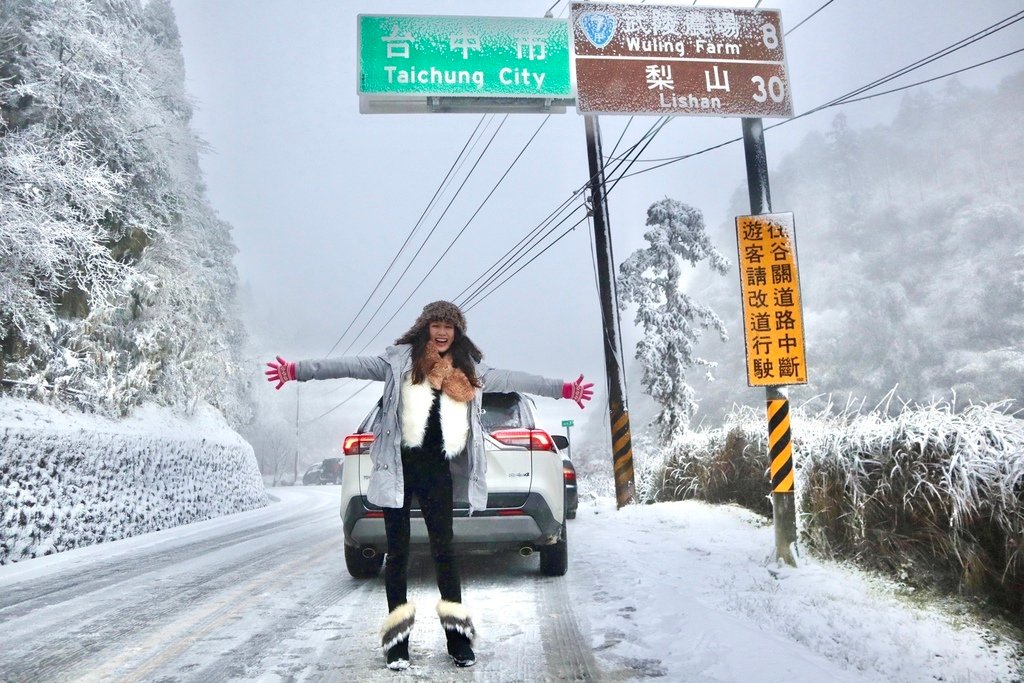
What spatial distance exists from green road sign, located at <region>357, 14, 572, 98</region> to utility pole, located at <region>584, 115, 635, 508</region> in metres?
5.70

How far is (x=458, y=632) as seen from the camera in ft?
10.3

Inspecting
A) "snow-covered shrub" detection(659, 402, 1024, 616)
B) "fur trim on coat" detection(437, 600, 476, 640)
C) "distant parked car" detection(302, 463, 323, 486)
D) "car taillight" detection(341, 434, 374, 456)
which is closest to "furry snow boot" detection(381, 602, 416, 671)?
"fur trim on coat" detection(437, 600, 476, 640)

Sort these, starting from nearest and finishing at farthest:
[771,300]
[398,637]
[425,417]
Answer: [398,637], [425,417], [771,300]

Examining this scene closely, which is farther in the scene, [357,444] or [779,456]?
[779,456]

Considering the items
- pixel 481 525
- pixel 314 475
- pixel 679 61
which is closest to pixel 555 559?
pixel 481 525

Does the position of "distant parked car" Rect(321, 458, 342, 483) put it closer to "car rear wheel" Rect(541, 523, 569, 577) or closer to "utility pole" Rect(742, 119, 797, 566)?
"car rear wheel" Rect(541, 523, 569, 577)

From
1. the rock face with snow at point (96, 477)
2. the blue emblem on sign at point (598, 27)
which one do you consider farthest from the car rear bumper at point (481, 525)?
the rock face with snow at point (96, 477)

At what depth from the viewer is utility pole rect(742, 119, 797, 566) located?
19.3ft

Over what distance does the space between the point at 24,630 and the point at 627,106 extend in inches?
274

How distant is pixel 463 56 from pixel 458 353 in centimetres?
533

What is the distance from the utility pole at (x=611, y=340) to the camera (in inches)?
489

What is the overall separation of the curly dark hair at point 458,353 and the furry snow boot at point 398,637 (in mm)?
1154

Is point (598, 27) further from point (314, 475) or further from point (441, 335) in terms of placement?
point (314, 475)

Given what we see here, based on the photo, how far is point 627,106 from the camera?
7.02 m
